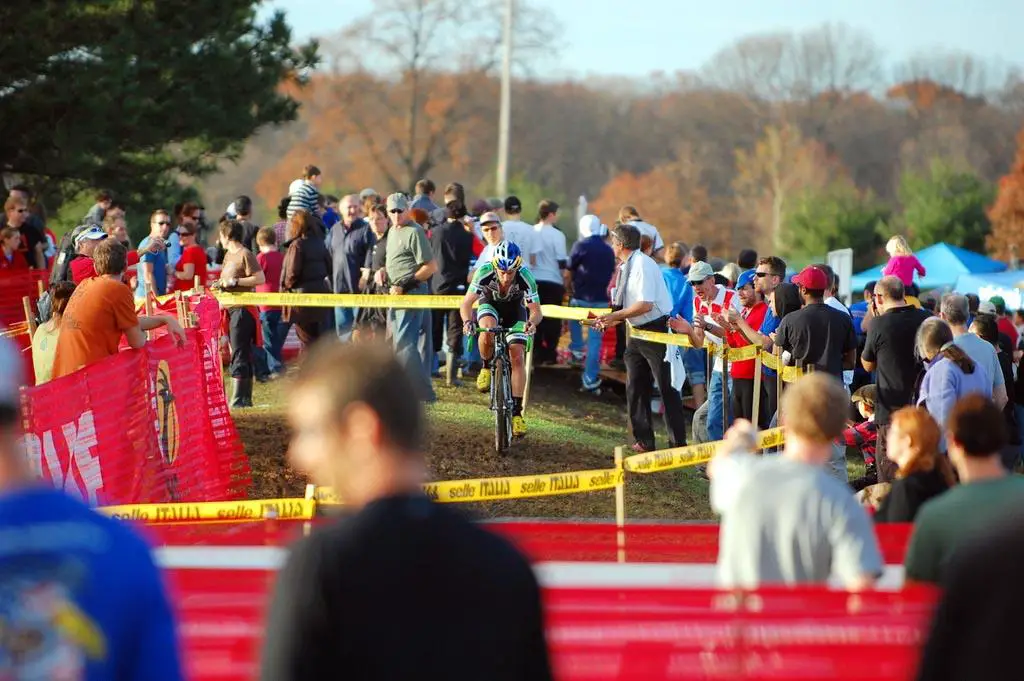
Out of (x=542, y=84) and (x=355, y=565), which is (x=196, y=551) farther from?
(x=542, y=84)

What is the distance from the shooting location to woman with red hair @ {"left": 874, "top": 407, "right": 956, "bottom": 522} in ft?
21.7

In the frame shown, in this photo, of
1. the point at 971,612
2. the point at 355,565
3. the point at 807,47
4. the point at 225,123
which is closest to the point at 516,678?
the point at 355,565

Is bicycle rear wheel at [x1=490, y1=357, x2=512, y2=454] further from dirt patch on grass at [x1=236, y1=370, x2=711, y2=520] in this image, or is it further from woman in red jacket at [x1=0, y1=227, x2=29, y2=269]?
woman in red jacket at [x1=0, y1=227, x2=29, y2=269]

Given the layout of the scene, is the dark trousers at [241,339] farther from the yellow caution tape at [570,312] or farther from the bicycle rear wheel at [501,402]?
the bicycle rear wheel at [501,402]

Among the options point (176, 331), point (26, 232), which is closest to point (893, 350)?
point (176, 331)

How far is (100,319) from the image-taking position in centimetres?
1048

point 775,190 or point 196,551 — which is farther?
point 775,190

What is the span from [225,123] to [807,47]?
63601mm

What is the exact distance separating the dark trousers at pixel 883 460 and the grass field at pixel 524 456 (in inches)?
76.5

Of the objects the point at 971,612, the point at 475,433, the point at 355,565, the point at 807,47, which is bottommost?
the point at 475,433

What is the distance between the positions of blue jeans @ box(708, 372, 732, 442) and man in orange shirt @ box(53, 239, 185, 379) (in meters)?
5.86

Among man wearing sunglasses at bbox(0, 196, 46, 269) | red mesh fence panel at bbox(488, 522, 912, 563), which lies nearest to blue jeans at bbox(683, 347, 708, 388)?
man wearing sunglasses at bbox(0, 196, 46, 269)

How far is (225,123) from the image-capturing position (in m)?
25.1

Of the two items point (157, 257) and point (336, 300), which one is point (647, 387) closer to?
point (336, 300)
